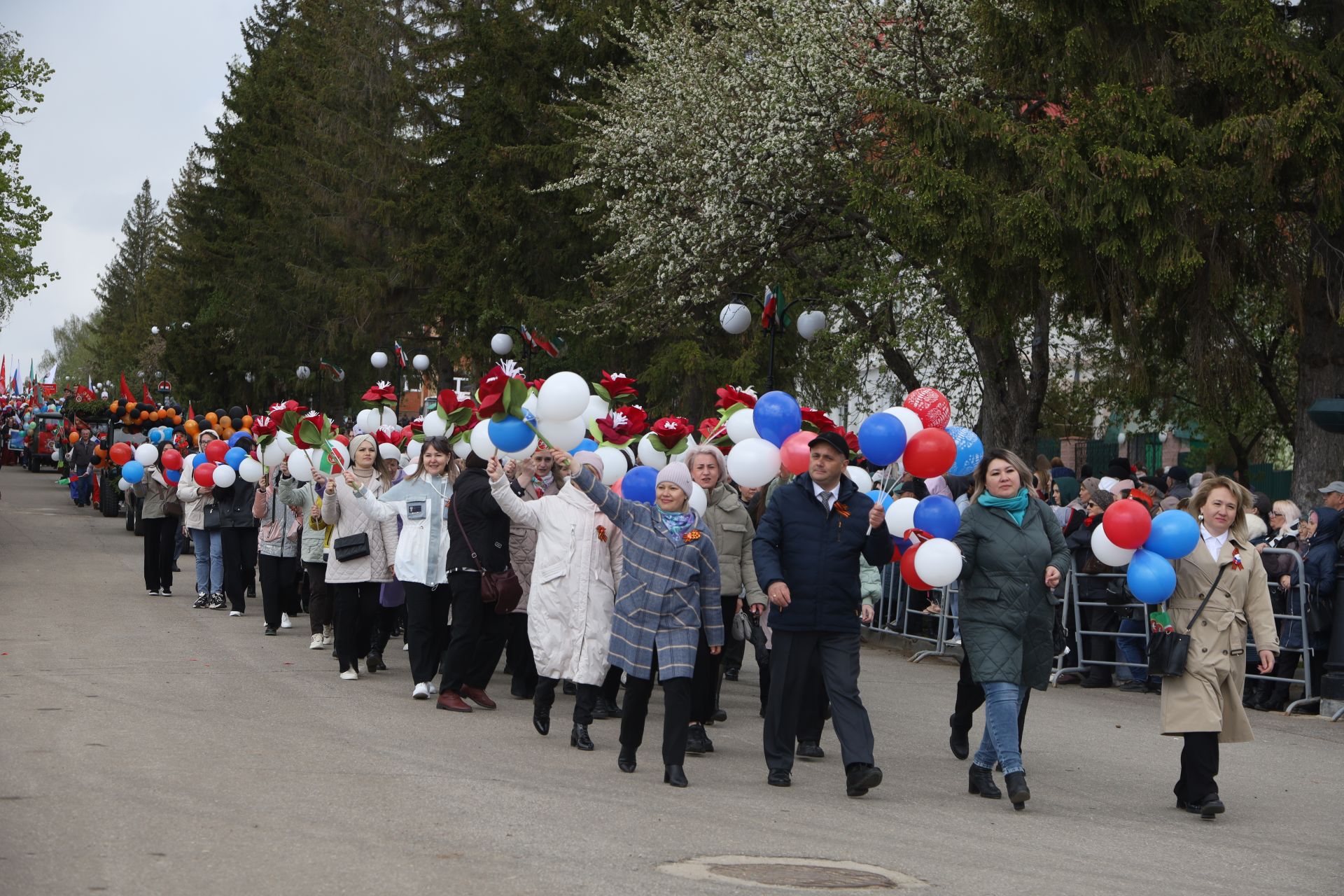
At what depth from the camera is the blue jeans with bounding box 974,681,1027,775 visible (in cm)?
810

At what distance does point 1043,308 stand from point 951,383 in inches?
193

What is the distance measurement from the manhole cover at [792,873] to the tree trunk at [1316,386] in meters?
12.2

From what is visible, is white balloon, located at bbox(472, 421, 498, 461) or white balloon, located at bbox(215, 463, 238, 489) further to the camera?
white balloon, located at bbox(215, 463, 238, 489)

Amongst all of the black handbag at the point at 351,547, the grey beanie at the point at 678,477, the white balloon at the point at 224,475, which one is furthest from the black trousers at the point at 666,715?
the white balloon at the point at 224,475

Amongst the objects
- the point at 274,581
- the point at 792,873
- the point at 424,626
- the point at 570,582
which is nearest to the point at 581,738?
the point at 570,582

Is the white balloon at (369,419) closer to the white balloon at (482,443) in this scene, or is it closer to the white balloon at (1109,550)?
the white balloon at (482,443)

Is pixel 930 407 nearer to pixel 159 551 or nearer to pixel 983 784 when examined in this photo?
pixel 983 784

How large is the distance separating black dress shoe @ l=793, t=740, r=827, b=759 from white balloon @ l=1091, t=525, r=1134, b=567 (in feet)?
6.88

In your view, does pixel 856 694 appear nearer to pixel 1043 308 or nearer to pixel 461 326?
pixel 1043 308

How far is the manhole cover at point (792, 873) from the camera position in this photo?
6227mm

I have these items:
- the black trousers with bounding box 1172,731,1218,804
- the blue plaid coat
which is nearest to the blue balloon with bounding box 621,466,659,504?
the blue plaid coat

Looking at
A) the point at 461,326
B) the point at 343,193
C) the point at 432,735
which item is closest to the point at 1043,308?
the point at 432,735

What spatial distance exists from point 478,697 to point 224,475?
6.63 m

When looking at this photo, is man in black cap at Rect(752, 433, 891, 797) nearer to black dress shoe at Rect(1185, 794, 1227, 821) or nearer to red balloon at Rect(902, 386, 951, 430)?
red balloon at Rect(902, 386, 951, 430)
